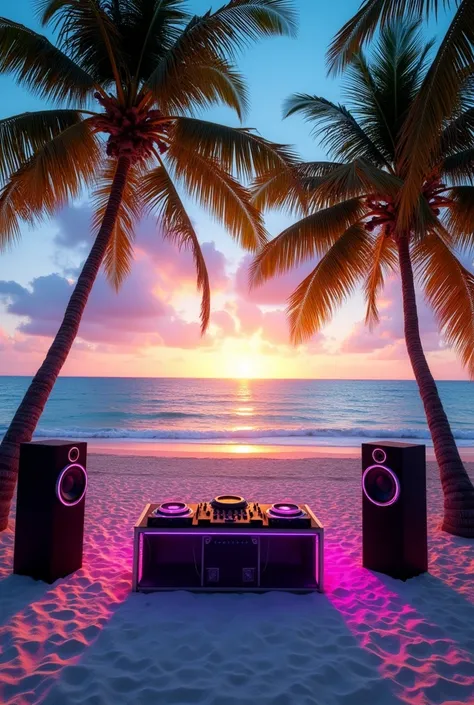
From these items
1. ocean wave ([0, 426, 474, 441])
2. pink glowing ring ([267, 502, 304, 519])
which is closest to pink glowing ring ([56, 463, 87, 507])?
pink glowing ring ([267, 502, 304, 519])

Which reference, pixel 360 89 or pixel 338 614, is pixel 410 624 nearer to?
pixel 338 614

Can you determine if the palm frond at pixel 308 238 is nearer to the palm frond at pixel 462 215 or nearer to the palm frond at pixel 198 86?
the palm frond at pixel 462 215

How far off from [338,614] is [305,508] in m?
0.74

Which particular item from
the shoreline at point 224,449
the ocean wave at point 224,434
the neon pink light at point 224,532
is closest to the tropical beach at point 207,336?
the neon pink light at point 224,532

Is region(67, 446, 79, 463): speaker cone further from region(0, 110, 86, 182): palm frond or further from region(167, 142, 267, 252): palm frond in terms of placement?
region(167, 142, 267, 252): palm frond

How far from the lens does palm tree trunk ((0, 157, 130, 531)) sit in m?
3.58

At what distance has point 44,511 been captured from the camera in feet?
9.18

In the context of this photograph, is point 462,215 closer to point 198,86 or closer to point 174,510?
point 198,86

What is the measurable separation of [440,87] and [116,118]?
3.40 m

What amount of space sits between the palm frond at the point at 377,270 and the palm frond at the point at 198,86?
2743mm

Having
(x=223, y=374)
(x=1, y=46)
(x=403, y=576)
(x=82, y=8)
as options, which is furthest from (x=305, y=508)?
(x=223, y=374)

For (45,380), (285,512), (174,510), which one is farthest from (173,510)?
(45,380)

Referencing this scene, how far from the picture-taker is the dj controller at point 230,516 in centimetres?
267

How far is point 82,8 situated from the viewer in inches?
173
